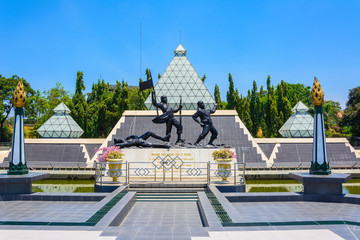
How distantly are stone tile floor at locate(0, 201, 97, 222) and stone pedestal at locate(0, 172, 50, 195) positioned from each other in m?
0.53

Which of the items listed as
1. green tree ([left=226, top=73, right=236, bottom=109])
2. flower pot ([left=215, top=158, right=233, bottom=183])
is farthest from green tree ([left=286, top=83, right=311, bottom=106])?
flower pot ([left=215, top=158, right=233, bottom=183])

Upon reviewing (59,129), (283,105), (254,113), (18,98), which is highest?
(283,105)

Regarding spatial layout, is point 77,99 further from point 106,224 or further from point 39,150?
point 106,224

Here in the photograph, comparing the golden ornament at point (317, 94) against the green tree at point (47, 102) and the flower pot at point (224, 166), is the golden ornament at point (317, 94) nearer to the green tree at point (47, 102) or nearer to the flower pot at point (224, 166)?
the flower pot at point (224, 166)

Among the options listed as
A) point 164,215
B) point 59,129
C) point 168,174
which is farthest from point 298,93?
point 164,215

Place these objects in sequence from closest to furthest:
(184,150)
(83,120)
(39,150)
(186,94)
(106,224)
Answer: (106,224) → (184,150) → (39,150) → (186,94) → (83,120)

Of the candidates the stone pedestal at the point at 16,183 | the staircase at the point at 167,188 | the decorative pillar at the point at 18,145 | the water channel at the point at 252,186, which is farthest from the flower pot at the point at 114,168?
the water channel at the point at 252,186

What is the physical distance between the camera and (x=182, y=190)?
11.9m

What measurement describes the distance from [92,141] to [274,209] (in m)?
22.1

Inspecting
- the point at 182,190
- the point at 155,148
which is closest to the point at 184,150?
the point at 155,148

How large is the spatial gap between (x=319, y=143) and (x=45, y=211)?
9.15 metres

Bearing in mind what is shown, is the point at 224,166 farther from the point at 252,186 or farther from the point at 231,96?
the point at 231,96

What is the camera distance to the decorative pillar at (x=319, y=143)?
10.6 metres

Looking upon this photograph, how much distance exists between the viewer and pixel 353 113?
42594mm
